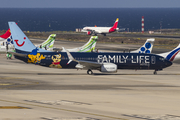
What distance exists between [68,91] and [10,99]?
8369mm

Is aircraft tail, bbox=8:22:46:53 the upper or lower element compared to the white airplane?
lower

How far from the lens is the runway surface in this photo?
28516 mm

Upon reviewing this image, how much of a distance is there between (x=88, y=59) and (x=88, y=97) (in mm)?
21612

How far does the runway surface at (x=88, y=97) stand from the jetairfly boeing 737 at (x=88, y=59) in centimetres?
198

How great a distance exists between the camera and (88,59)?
194 ft

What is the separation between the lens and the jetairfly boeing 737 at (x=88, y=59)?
58375mm

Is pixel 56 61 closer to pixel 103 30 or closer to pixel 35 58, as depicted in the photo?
pixel 35 58

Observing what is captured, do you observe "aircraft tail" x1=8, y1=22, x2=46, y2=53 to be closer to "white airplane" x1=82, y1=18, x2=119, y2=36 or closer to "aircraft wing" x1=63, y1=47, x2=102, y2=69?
"aircraft wing" x1=63, y1=47, x2=102, y2=69

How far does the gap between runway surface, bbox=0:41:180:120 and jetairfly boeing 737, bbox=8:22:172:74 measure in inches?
78.1

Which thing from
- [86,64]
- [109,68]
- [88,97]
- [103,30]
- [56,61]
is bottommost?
[88,97]

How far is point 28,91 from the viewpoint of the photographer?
41875mm

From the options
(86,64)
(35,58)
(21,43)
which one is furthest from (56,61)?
(21,43)

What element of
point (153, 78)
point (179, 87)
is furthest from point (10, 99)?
point (153, 78)

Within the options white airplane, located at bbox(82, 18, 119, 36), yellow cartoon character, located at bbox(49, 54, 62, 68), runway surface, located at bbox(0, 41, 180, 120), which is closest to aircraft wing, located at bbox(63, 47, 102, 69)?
runway surface, located at bbox(0, 41, 180, 120)
